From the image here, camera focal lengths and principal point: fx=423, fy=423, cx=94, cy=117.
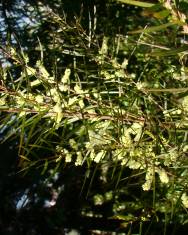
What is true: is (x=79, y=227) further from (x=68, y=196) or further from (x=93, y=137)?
(x=93, y=137)

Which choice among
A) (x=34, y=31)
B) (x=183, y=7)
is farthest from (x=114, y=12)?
(x=183, y=7)

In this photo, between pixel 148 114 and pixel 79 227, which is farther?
pixel 79 227

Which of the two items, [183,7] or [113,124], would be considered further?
[113,124]

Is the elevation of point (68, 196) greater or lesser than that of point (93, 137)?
lesser

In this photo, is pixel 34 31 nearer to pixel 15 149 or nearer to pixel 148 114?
pixel 15 149

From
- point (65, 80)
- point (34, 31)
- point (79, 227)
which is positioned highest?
point (65, 80)

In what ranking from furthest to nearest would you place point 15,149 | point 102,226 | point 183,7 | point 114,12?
point 102,226, point 15,149, point 114,12, point 183,7

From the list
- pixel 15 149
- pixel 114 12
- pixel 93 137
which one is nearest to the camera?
pixel 93 137

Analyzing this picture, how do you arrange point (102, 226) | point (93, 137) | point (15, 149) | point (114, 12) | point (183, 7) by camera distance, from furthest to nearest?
point (102, 226) < point (15, 149) < point (114, 12) < point (93, 137) < point (183, 7)

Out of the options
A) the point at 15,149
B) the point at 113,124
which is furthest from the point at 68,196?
the point at 113,124
